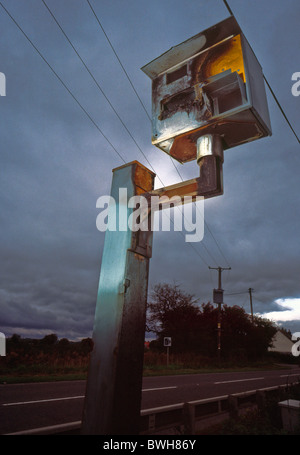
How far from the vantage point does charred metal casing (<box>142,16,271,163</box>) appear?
8.16 feet

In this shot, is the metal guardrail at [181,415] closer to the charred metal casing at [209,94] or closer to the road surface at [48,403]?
the road surface at [48,403]

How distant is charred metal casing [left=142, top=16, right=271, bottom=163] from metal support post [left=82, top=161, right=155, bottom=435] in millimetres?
1054

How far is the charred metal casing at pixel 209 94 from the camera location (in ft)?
8.16

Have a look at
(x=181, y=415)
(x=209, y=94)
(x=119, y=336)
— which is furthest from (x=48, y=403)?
(x=209, y=94)

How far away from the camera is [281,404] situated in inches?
175

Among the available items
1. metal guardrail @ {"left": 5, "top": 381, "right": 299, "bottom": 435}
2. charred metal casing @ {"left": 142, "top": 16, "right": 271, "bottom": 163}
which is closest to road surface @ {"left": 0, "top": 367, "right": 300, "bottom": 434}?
metal guardrail @ {"left": 5, "top": 381, "right": 299, "bottom": 435}

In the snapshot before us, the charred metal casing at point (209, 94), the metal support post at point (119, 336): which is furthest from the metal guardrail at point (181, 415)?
the charred metal casing at point (209, 94)

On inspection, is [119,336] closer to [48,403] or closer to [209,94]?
[209,94]

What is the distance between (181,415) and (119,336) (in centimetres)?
273

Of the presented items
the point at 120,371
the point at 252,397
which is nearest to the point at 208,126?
the point at 120,371

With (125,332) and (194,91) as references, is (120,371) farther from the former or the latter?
(194,91)

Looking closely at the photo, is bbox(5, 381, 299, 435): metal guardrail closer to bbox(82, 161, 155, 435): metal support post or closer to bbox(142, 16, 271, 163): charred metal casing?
bbox(82, 161, 155, 435): metal support post

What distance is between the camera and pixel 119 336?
1.87 meters
